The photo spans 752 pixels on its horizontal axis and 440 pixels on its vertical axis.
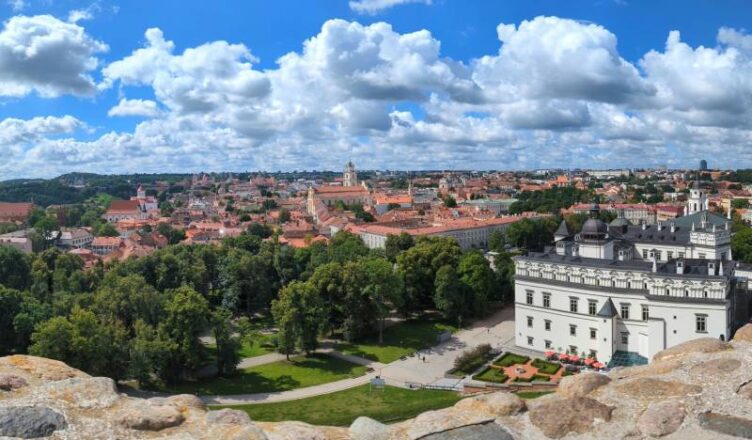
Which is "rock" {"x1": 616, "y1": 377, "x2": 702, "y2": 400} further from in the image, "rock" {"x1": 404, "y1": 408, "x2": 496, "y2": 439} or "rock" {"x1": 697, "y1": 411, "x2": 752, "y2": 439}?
"rock" {"x1": 404, "y1": 408, "x2": 496, "y2": 439}

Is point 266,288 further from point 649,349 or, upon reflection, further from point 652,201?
point 652,201

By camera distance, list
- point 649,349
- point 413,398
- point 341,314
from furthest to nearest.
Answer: point 341,314, point 649,349, point 413,398

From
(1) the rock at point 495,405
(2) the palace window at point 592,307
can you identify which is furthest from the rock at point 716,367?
(2) the palace window at point 592,307

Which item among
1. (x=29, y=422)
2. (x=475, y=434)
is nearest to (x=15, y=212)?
(x=29, y=422)

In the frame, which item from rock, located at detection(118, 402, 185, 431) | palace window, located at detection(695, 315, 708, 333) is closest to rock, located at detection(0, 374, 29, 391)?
rock, located at detection(118, 402, 185, 431)

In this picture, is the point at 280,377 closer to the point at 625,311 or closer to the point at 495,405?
the point at 625,311

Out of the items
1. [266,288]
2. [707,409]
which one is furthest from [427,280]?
[707,409]

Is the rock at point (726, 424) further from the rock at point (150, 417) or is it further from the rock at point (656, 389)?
the rock at point (150, 417)
